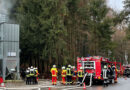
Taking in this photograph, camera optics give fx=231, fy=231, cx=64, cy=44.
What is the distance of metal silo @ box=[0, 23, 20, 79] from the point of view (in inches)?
866

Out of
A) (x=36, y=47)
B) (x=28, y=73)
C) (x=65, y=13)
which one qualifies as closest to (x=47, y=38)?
(x=36, y=47)

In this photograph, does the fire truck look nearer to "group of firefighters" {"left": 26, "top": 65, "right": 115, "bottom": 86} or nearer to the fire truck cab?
the fire truck cab

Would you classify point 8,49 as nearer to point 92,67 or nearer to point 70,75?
point 70,75

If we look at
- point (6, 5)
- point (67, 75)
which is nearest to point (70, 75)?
point (67, 75)

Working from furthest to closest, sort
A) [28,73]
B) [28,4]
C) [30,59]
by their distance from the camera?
[30,59]
[28,4]
[28,73]

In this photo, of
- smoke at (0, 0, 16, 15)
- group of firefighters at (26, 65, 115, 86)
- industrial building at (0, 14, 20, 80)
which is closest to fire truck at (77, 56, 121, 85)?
group of firefighters at (26, 65, 115, 86)

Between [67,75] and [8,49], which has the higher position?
[8,49]

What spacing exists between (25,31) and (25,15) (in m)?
2.37

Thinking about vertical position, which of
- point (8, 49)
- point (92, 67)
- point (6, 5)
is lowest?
point (92, 67)

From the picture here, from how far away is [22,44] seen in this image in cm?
2902

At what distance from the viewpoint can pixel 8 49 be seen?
73.7 feet

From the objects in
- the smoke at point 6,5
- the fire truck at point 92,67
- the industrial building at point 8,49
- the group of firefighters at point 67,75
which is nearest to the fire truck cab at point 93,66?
the fire truck at point 92,67

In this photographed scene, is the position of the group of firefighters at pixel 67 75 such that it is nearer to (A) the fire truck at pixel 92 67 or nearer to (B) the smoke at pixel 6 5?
(A) the fire truck at pixel 92 67

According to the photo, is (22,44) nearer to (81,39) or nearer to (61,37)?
(61,37)
